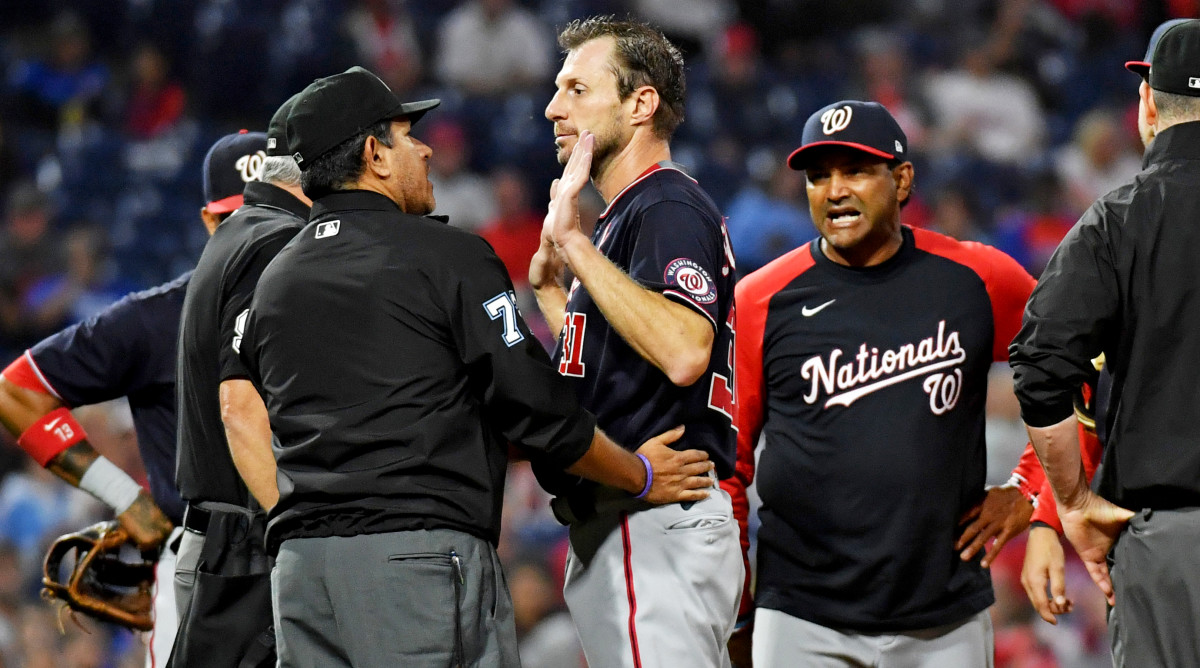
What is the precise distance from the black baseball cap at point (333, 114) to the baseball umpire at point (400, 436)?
214 millimetres

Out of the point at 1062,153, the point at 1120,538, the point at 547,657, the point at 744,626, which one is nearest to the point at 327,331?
the point at 744,626

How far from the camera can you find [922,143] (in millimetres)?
10203

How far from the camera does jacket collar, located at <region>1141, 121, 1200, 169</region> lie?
3.07m

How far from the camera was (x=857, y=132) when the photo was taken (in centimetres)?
372

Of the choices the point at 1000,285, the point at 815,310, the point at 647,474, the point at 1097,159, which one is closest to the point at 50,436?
the point at 647,474

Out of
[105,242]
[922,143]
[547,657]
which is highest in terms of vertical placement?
[922,143]

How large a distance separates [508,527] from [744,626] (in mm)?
3994

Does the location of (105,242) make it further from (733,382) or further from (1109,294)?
(1109,294)

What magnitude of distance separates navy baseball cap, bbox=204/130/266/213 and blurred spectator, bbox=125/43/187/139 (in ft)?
21.0

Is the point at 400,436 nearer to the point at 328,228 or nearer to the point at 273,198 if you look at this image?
the point at 328,228

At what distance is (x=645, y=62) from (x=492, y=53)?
7802 millimetres

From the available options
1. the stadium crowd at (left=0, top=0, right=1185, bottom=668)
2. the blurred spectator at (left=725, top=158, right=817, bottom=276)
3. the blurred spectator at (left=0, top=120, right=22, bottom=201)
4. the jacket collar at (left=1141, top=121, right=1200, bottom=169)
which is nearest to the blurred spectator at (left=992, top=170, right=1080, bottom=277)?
the stadium crowd at (left=0, top=0, right=1185, bottom=668)

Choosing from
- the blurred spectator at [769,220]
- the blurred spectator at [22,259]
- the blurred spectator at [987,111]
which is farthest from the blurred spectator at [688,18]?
the blurred spectator at [22,259]

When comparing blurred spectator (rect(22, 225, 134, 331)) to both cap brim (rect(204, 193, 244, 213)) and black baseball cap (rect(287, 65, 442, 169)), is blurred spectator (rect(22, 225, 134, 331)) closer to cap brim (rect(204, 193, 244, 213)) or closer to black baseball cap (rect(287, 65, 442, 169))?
cap brim (rect(204, 193, 244, 213))
